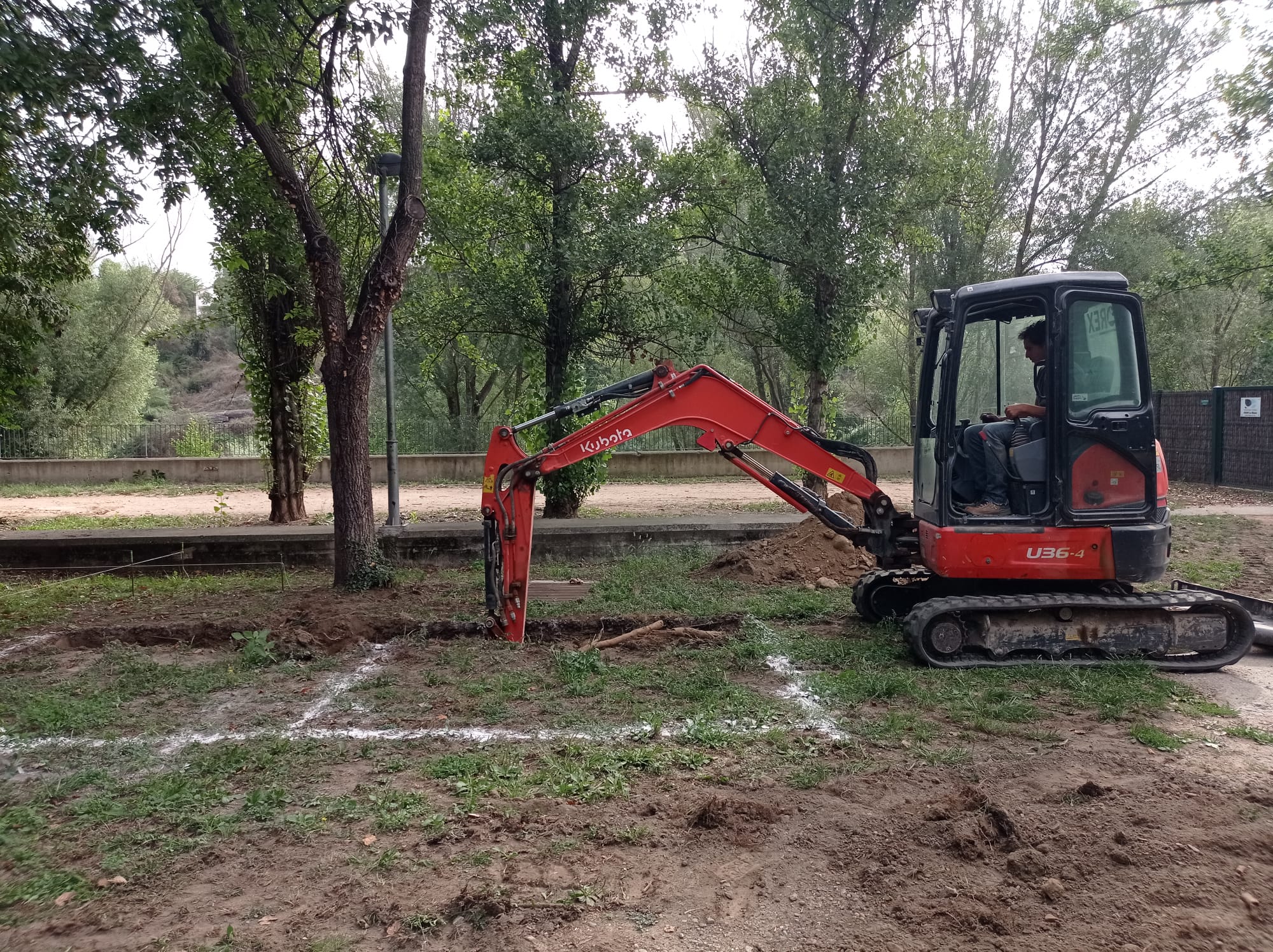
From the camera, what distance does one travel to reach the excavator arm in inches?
285

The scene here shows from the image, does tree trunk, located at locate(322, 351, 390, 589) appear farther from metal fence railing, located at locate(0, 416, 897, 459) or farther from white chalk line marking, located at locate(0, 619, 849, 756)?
metal fence railing, located at locate(0, 416, 897, 459)

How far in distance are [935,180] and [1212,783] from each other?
437 inches

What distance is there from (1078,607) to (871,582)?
179 cm

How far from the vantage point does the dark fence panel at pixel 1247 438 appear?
1844cm

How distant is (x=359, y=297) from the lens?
9.46 metres

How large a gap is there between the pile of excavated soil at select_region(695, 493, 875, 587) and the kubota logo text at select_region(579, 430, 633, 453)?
3.04m

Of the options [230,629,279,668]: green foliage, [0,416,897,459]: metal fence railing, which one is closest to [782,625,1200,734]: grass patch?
[230,629,279,668]: green foliage

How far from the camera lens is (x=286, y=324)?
13859mm

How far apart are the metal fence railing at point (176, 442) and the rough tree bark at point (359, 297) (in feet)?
50.7

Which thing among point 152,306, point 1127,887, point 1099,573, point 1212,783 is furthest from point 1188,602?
point 152,306

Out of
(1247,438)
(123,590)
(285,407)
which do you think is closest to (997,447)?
(123,590)

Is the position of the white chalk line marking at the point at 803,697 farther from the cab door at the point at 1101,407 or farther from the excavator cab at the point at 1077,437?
the cab door at the point at 1101,407

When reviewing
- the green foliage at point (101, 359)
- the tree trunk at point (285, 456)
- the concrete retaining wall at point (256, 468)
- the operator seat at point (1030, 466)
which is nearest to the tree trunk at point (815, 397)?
the operator seat at point (1030, 466)

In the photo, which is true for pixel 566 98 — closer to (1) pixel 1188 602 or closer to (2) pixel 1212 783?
(1) pixel 1188 602
